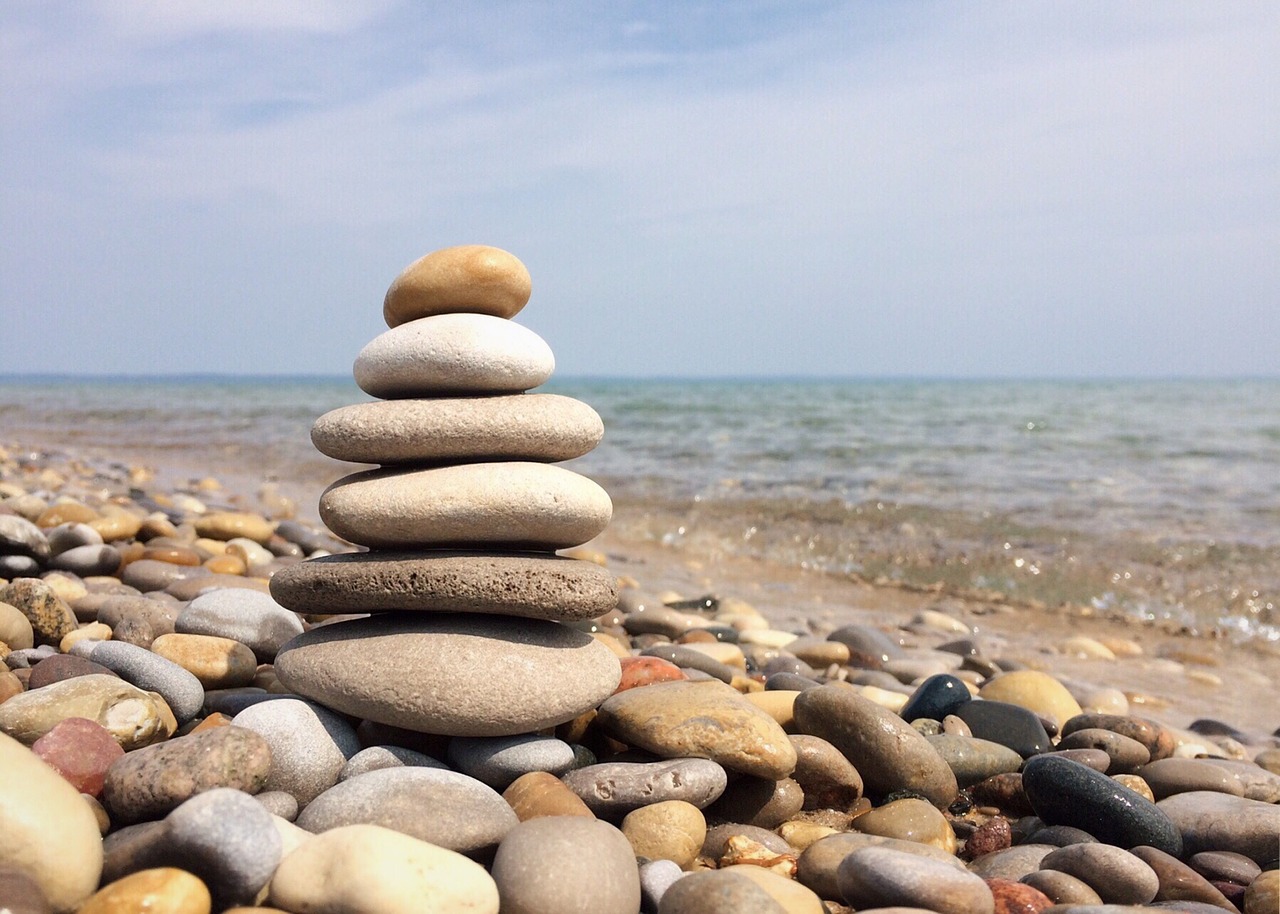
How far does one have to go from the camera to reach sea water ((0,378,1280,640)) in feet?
30.2

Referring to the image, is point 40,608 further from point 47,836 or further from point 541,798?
point 541,798

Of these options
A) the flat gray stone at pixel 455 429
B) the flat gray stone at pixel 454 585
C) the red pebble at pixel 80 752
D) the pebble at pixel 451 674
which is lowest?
the red pebble at pixel 80 752

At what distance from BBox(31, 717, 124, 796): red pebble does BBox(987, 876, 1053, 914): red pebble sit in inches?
105

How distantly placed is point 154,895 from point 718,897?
1358 mm

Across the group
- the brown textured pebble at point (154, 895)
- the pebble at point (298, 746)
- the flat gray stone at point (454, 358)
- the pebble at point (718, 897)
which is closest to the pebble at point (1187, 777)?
the pebble at point (718, 897)

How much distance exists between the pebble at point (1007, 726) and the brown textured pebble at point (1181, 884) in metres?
1.10

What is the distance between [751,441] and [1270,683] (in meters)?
14.0

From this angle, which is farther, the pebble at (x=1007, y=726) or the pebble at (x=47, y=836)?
the pebble at (x=1007, y=726)

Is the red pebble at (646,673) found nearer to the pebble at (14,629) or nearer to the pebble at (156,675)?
the pebble at (156,675)


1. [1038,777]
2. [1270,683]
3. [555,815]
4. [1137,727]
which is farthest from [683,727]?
[1270,683]

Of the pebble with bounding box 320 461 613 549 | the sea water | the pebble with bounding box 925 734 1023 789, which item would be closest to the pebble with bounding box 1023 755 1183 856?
the pebble with bounding box 925 734 1023 789

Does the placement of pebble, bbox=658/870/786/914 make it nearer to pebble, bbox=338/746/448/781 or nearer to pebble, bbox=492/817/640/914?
pebble, bbox=492/817/640/914

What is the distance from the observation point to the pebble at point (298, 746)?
306 cm

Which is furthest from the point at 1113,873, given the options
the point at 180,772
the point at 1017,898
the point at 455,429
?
the point at 180,772
